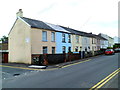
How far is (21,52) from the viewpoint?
18.3m

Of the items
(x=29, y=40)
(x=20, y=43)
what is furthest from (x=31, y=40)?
(x=20, y=43)

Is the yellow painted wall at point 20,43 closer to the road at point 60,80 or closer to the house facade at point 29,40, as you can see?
the house facade at point 29,40

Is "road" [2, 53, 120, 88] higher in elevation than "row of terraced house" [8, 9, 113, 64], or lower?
lower

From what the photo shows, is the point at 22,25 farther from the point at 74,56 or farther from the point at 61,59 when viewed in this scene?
the point at 74,56

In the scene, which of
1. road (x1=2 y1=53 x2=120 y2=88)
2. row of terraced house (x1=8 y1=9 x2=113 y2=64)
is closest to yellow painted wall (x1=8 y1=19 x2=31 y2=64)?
row of terraced house (x1=8 y1=9 x2=113 y2=64)

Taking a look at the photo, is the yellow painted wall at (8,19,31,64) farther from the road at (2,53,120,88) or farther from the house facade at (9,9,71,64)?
the road at (2,53,120,88)

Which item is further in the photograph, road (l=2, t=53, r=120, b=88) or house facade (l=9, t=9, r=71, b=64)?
house facade (l=9, t=9, r=71, b=64)

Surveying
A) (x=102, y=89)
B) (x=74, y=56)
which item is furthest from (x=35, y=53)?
(x=102, y=89)

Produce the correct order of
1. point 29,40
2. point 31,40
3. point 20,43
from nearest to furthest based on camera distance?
point 31,40 < point 29,40 < point 20,43

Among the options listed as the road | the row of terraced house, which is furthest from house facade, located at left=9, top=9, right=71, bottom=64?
the road

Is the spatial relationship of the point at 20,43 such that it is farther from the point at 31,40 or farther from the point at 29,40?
the point at 31,40

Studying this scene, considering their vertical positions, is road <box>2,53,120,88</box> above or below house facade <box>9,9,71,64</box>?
below

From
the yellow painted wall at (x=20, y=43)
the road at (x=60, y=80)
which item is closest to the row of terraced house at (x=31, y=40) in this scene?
the yellow painted wall at (x=20, y=43)

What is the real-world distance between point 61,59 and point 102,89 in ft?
39.5
